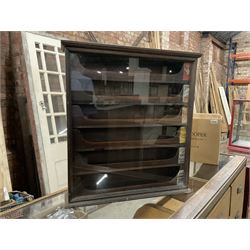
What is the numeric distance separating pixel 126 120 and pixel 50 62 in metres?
1.13

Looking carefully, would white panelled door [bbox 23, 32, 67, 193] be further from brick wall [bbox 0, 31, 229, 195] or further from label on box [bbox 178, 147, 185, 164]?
label on box [bbox 178, 147, 185, 164]

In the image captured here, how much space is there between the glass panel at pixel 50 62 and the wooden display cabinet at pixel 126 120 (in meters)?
1.01

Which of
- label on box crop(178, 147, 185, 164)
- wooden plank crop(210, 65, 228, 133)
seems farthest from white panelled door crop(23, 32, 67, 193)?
wooden plank crop(210, 65, 228, 133)

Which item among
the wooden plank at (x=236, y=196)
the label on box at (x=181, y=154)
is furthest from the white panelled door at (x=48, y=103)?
the wooden plank at (x=236, y=196)

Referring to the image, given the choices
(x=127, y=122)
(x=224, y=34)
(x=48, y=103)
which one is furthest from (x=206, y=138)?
(x=224, y=34)

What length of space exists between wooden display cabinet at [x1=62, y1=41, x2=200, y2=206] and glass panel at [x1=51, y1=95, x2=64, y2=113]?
0.93 m

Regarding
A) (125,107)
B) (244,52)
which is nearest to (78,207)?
(125,107)

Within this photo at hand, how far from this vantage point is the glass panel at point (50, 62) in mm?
1812

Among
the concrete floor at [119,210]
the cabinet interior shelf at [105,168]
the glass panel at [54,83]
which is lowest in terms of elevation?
the concrete floor at [119,210]

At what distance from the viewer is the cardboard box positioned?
4.73 feet

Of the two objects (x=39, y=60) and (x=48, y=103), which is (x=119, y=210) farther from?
(x=39, y=60)

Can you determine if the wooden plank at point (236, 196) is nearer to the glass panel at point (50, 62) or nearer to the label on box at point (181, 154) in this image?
the label on box at point (181, 154)
